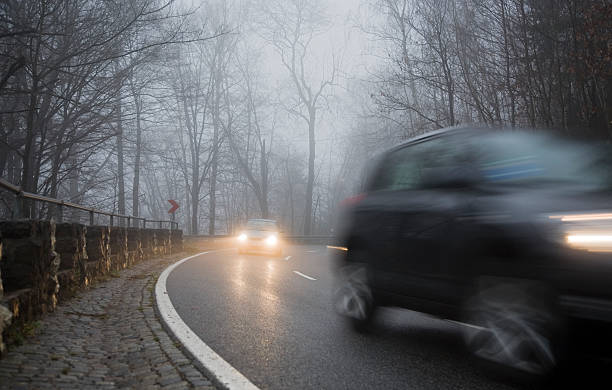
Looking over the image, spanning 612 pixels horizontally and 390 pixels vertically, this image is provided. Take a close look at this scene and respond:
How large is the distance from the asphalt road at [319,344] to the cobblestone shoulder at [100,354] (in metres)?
0.41

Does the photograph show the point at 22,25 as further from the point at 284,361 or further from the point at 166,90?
the point at 284,361

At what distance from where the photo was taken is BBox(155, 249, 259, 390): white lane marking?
10.6 feet

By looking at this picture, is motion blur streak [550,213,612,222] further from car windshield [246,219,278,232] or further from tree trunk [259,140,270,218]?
tree trunk [259,140,270,218]

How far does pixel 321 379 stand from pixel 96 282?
6252mm

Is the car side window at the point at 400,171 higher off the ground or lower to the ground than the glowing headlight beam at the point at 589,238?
higher

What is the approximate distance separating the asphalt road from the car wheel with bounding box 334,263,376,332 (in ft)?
0.53

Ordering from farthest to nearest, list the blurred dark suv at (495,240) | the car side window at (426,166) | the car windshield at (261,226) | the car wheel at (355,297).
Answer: the car windshield at (261,226)
the car wheel at (355,297)
the car side window at (426,166)
the blurred dark suv at (495,240)

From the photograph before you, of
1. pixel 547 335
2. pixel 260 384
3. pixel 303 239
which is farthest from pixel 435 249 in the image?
pixel 303 239

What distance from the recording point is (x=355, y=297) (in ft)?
17.1

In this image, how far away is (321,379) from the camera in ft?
11.2

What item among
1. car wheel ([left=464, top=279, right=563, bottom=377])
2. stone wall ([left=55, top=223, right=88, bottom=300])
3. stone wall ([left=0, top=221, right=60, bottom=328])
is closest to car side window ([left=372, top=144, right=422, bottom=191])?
car wheel ([left=464, top=279, right=563, bottom=377])

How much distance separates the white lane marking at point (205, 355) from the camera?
3.23 metres

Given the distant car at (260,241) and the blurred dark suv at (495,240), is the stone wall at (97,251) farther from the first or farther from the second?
the distant car at (260,241)

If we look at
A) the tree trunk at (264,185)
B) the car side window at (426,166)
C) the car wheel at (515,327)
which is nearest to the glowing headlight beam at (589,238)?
the car wheel at (515,327)
